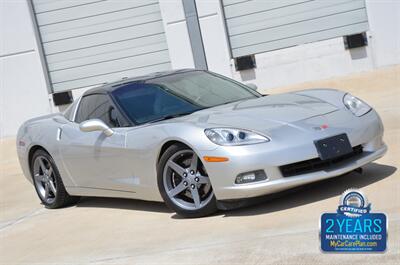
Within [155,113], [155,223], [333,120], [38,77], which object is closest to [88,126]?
[155,113]

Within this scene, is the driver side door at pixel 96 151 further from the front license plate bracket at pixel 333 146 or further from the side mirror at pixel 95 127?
the front license plate bracket at pixel 333 146

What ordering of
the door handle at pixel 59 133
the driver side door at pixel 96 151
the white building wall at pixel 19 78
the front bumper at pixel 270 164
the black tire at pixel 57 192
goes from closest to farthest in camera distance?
the front bumper at pixel 270 164
the driver side door at pixel 96 151
the door handle at pixel 59 133
the black tire at pixel 57 192
the white building wall at pixel 19 78

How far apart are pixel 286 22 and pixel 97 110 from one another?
22.6ft

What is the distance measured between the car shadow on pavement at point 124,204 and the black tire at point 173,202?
43cm

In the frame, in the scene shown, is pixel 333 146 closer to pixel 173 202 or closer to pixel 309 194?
pixel 309 194

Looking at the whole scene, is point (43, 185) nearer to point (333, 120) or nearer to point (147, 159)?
point (147, 159)

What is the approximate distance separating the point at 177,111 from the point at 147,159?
0.64 meters

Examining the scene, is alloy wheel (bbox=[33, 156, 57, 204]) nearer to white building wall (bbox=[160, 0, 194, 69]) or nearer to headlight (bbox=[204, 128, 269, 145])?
headlight (bbox=[204, 128, 269, 145])

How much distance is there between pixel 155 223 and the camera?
648 centimetres

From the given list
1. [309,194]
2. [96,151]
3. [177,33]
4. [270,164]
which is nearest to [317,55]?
[177,33]

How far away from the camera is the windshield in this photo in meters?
6.97

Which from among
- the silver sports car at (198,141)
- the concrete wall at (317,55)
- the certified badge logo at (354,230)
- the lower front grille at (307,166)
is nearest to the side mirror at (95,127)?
the silver sports car at (198,141)

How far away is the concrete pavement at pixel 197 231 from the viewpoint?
5004 mm

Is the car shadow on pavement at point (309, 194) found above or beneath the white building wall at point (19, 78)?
beneath
